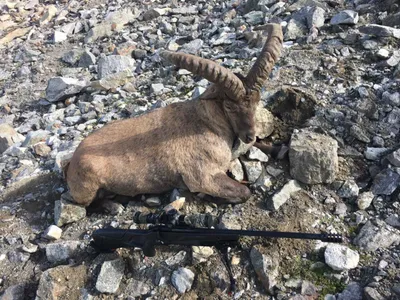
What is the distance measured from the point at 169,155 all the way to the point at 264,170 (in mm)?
1599

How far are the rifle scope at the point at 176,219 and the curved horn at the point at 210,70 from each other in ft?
6.25

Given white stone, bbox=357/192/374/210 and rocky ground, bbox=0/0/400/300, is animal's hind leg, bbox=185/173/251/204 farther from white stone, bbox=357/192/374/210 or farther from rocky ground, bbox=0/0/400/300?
white stone, bbox=357/192/374/210

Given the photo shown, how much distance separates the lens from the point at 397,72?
8.24 meters

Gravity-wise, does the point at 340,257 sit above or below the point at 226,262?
above

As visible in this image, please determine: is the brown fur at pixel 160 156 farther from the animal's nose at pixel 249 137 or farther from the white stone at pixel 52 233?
the white stone at pixel 52 233

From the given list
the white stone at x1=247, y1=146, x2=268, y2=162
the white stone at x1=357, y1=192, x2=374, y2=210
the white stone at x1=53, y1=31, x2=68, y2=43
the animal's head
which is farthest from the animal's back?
the white stone at x1=53, y1=31, x2=68, y2=43

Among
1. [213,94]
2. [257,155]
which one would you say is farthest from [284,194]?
[213,94]

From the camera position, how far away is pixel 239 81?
20.9 feet

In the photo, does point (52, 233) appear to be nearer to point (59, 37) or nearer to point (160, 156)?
point (160, 156)

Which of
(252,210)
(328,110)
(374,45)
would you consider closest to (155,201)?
(252,210)

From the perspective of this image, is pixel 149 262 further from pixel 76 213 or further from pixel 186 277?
pixel 76 213

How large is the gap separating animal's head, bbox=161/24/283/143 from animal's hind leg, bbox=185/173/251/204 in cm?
72

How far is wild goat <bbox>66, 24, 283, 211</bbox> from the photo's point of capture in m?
6.95

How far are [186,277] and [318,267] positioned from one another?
5.83 ft
